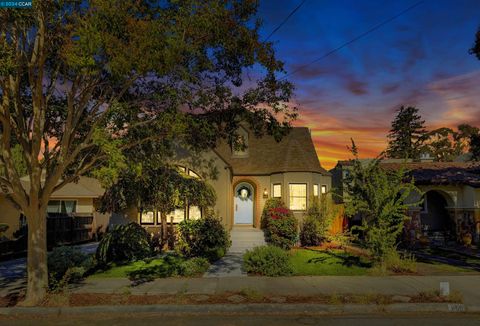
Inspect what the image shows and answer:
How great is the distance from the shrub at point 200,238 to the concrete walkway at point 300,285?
468 centimetres

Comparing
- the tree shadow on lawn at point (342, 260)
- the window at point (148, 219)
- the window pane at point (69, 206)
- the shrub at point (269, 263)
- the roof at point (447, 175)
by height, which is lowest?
the tree shadow on lawn at point (342, 260)

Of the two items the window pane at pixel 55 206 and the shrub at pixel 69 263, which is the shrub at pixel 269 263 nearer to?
the shrub at pixel 69 263

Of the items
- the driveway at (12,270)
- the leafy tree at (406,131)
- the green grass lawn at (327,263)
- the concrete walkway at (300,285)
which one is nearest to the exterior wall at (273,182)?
the green grass lawn at (327,263)

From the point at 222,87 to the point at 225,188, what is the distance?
34.7 ft

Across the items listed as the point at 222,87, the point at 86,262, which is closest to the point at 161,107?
the point at 222,87

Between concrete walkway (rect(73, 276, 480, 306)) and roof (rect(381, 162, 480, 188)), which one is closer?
concrete walkway (rect(73, 276, 480, 306))

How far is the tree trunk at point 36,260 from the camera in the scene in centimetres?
923

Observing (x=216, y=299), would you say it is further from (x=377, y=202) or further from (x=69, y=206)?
(x=69, y=206)

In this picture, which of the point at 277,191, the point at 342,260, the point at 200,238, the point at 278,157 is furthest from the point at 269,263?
the point at 278,157

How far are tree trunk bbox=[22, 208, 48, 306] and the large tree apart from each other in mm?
21

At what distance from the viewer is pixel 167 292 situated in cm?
1034

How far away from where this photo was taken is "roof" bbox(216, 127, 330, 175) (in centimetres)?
2500

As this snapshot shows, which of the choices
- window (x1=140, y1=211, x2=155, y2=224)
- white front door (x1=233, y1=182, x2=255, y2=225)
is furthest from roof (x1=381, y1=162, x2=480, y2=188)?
window (x1=140, y1=211, x2=155, y2=224)

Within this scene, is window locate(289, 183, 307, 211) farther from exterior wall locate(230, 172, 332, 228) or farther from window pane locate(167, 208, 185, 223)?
window pane locate(167, 208, 185, 223)
